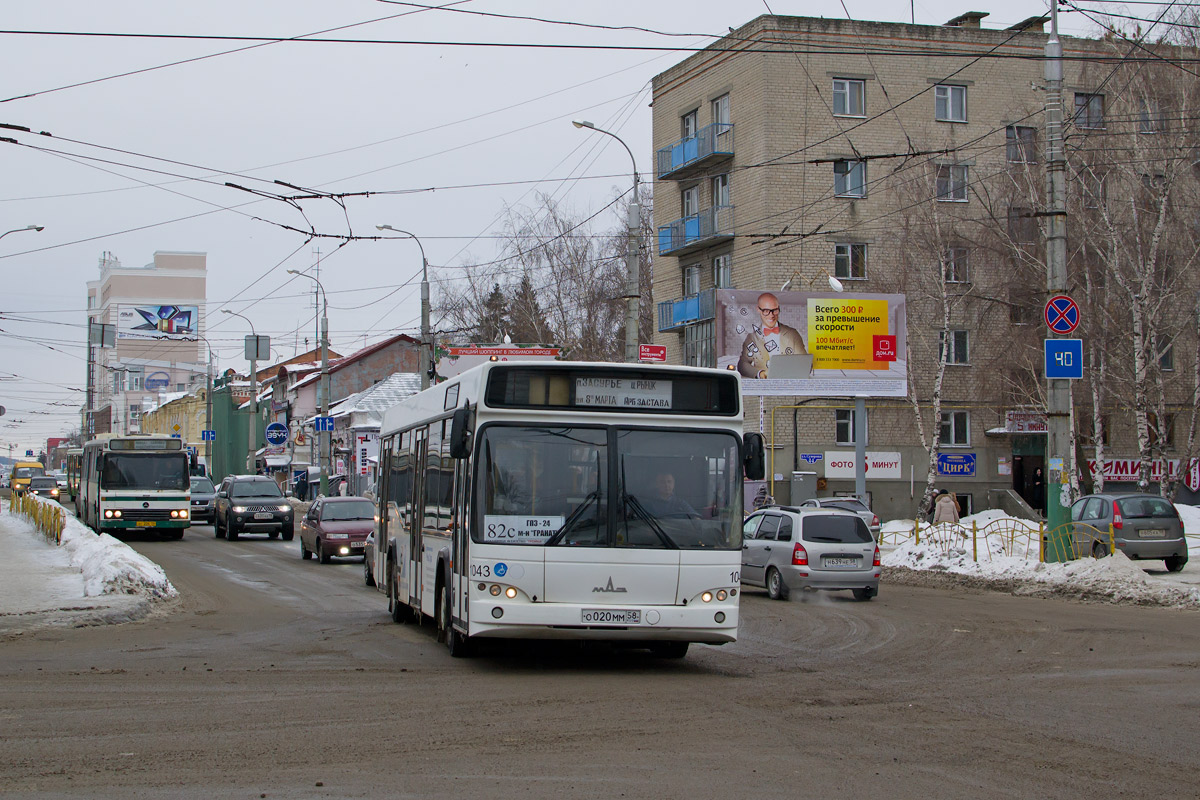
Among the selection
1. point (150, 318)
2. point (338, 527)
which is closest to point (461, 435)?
point (338, 527)

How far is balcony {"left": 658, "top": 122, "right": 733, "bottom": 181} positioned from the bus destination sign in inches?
1463

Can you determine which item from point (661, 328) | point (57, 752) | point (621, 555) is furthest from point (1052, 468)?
point (661, 328)

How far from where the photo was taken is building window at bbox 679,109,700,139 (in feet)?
164

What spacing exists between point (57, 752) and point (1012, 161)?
126 ft

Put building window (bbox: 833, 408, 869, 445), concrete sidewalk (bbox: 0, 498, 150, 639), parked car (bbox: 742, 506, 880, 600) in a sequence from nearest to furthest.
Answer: concrete sidewalk (bbox: 0, 498, 150, 639) → parked car (bbox: 742, 506, 880, 600) → building window (bbox: 833, 408, 869, 445)

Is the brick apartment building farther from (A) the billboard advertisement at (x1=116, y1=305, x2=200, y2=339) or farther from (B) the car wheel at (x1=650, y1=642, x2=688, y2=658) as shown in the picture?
(A) the billboard advertisement at (x1=116, y1=305, x2=200, y2=339)

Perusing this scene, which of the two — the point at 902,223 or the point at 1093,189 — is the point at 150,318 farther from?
the point at 1093,189

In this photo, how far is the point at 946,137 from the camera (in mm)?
46875

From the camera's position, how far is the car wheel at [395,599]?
15.6m

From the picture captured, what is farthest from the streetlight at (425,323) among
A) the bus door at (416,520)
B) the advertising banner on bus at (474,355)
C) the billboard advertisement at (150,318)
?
the billboard advertisement at (150,318)

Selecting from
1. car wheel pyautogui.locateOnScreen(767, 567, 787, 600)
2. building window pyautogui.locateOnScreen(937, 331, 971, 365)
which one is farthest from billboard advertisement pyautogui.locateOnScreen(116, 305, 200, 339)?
car wheel pyautogui.locateOnScreen(767, 567, 787, 600)

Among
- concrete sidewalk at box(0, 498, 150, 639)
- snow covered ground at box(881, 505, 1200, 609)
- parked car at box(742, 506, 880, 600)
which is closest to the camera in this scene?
concrete sidewalk at box(0, 498, 150, 639)

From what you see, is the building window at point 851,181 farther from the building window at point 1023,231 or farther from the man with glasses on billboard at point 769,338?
the man with glasses on billboard at point 769,338

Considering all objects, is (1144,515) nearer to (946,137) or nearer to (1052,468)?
(1052,468)
